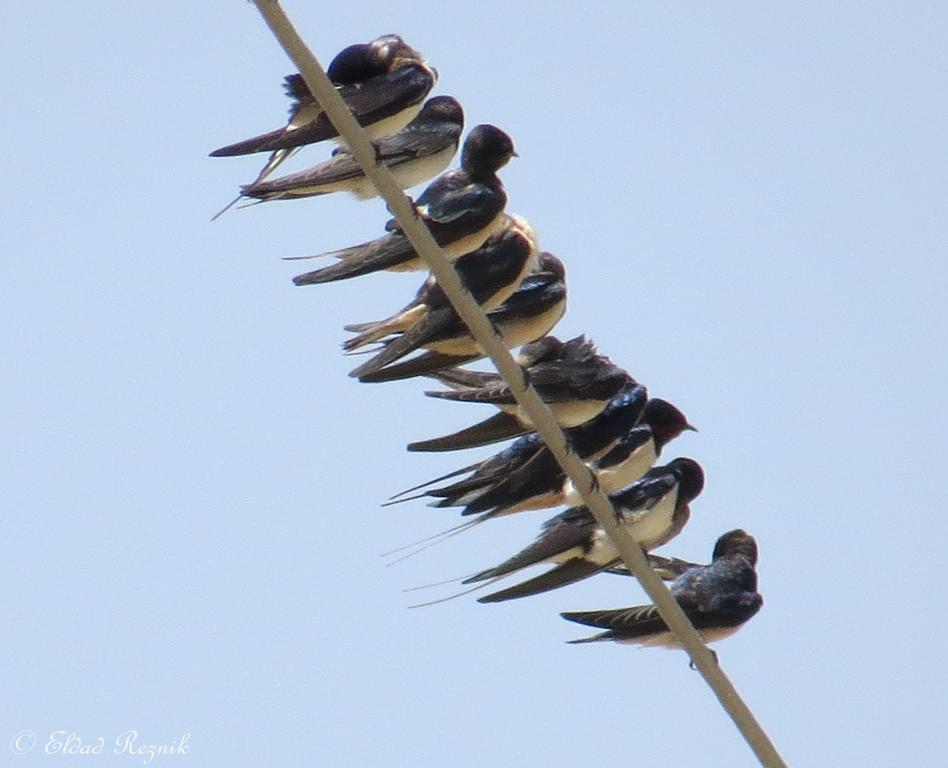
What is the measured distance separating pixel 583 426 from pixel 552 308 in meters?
0.31

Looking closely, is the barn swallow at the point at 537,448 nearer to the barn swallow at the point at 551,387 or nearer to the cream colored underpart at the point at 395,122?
the barn swallow at the point at 551,387

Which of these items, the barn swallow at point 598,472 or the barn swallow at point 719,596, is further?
the barn swallow at point 719,596

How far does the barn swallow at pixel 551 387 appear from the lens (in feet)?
14.4

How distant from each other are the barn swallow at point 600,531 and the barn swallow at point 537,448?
0.57 ft

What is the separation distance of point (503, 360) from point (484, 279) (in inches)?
47.7

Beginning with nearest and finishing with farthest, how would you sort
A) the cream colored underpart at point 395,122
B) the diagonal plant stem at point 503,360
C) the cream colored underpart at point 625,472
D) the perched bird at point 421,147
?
the diagonal plant stem at point 503,360
the perched bird at point 421,147
the cream colored underpart at point 395,122
the cream colored underpart at point 625,472

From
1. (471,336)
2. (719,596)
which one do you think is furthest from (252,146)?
(719,596)

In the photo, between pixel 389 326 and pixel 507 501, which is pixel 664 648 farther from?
pixel 389 326

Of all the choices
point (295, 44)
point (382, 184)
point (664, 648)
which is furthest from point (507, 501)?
point (295, 44)

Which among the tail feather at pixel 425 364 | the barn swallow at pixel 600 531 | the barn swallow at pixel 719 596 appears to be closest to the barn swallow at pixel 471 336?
the tail feather at pixel 425 364

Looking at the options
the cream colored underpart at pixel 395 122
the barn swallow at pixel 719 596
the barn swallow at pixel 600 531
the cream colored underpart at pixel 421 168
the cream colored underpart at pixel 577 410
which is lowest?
the barn swallow at pixel 719 596

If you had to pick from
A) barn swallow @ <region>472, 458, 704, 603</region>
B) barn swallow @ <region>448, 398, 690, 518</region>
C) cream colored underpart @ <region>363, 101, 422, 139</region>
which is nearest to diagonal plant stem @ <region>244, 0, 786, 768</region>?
barn swallow @ <region>472, 458, 704, 603</region>

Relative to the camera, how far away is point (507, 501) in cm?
441

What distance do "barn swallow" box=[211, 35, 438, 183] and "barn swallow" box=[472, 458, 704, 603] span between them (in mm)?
1072
